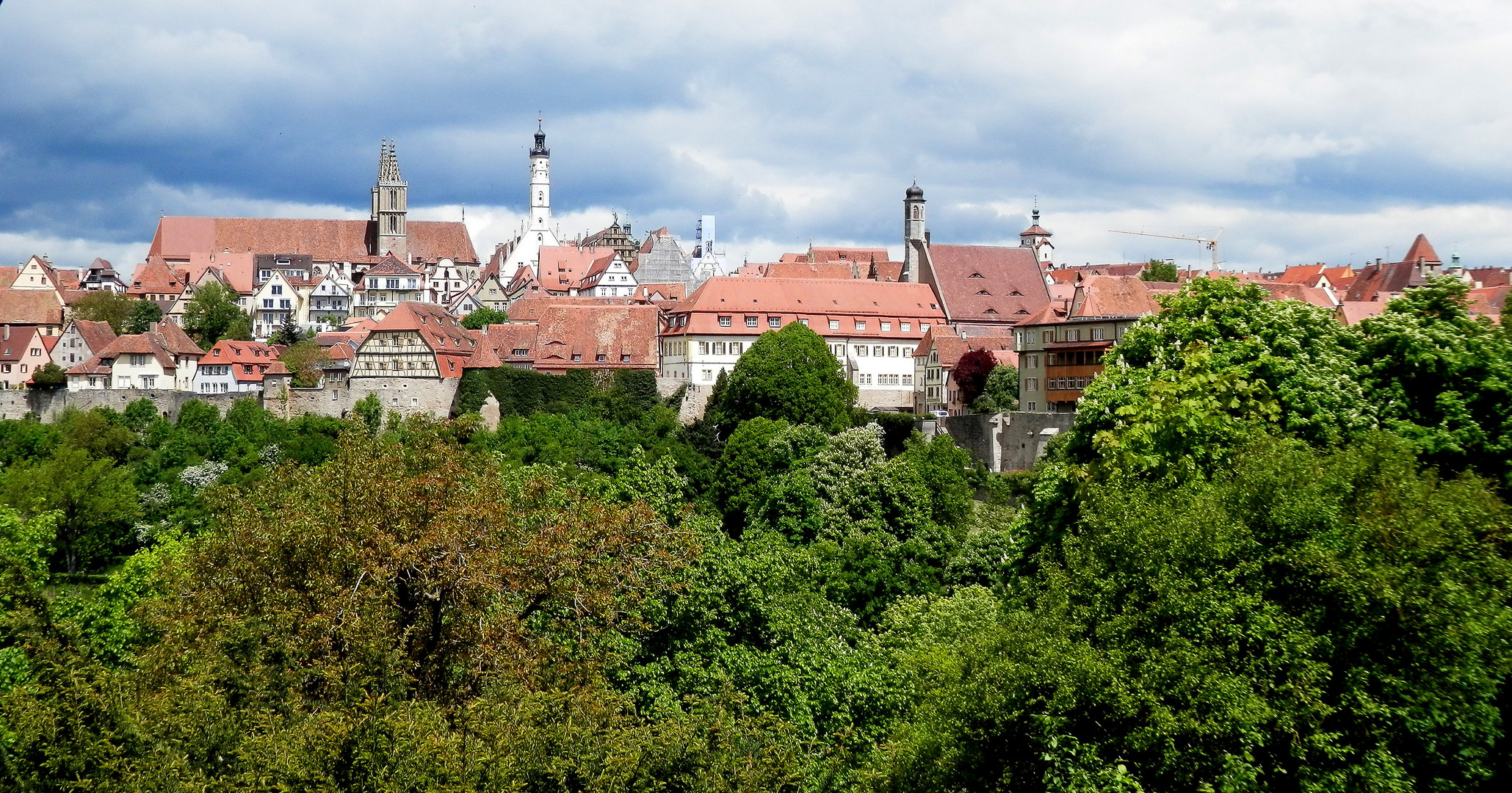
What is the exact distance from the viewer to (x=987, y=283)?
93750 millimetres

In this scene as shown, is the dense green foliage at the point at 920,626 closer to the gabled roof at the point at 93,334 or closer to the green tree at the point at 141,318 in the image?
the gabled roof at the point at 93,334

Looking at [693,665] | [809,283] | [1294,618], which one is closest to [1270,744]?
[1294,618]

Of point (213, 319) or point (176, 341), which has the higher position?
point (213, 319)

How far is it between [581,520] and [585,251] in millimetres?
122194

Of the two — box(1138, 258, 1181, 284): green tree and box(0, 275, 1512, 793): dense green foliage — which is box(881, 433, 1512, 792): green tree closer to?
box(0, 275, 1512, 793): dense green foliage

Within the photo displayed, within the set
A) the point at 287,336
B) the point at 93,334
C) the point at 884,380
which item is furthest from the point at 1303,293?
the point at 93,334

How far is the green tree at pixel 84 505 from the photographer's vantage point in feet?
202

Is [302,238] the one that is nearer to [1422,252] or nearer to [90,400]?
[90,400]

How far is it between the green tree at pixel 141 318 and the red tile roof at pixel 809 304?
1452 inches

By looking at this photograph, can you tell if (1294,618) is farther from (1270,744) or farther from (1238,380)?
(1238,380)

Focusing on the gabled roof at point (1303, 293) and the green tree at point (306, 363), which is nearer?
the gabled roof at point (1303, 293)

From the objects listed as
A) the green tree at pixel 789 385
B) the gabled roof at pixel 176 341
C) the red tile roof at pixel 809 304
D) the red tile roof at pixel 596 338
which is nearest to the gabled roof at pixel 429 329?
the red tile roof at pixel 596 338

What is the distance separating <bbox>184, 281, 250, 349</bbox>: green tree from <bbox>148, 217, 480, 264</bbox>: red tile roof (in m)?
28.1

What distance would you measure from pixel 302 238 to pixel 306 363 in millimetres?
58753
